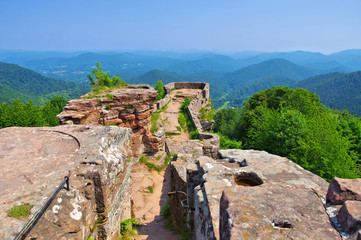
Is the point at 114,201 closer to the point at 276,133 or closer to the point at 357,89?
the point at 276,133

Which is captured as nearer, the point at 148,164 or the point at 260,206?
the point at 260,206

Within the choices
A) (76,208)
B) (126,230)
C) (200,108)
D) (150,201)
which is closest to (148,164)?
(150,201)

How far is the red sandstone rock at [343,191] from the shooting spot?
2924mm

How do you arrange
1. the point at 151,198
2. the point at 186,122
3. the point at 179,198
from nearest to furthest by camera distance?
the point at 179,198 → the point at 151,198 → the point at 186,122

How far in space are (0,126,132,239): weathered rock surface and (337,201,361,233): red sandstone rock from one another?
381cm

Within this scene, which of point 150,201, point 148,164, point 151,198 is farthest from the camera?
point 148,164

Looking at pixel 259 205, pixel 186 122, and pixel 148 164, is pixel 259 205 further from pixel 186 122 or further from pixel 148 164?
pixel 186 122

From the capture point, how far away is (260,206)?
301cm

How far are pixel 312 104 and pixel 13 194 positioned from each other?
22129 mm

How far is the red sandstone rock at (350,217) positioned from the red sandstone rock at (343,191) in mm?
360

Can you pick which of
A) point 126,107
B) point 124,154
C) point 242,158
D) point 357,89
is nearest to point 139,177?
point 126,107

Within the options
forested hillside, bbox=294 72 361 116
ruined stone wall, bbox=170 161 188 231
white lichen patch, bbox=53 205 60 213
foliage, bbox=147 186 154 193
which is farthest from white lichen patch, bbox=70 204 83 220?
forested hillside, bbox=294 72 361 116

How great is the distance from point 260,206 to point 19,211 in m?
3.43

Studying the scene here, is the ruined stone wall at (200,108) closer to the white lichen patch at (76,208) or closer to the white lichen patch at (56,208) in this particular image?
the white lichen patch at (76,208)
